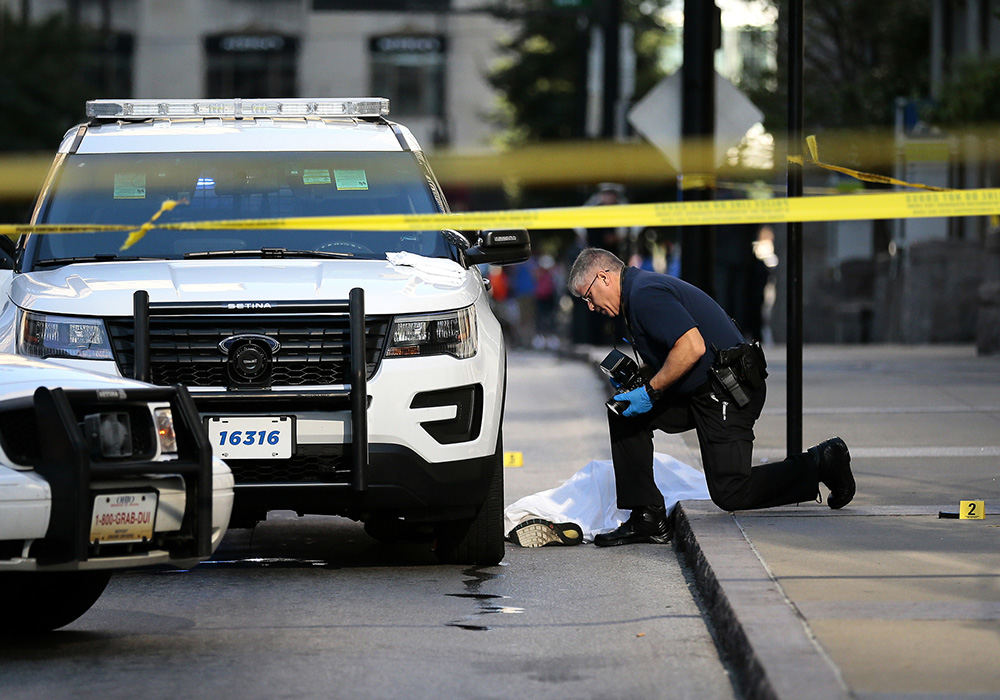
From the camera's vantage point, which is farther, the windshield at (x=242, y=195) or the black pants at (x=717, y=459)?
the black pants at (x=717, y=459)

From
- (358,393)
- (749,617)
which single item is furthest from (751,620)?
(358,393)

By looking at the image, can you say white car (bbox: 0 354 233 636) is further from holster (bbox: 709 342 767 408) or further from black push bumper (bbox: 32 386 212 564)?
holster (bbox: 709 342 767 408)

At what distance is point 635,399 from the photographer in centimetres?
817

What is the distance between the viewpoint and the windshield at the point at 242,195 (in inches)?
321

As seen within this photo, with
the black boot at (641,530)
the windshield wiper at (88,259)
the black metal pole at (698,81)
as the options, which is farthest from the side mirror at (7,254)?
the black metal pole at (698,81)

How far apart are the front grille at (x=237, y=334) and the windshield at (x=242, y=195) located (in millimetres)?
855

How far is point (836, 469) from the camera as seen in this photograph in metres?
8.42

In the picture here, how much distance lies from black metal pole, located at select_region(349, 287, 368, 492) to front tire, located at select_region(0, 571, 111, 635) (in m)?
1.12

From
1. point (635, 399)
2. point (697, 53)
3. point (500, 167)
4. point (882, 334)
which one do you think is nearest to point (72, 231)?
point (635, 399)

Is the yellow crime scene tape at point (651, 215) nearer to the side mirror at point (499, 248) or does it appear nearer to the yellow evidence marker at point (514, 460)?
the side mirror at point (499, 248)

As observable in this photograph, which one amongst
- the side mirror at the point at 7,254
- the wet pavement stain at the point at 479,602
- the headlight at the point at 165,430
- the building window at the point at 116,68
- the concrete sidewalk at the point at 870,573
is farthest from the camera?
the building window at the point at 116,68

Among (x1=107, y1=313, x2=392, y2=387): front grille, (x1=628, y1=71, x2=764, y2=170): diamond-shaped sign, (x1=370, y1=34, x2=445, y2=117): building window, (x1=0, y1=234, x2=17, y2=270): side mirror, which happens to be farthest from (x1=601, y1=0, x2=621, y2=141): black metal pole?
(x1=370, y1=34, x2=445, y2=117): building window

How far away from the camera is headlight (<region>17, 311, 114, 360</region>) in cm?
726

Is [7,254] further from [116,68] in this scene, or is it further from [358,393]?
[116,68]
